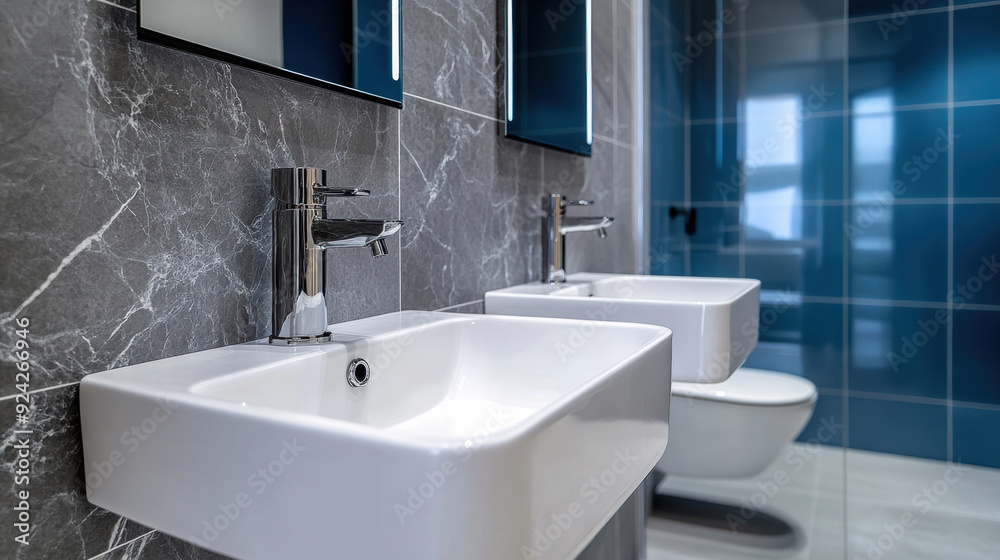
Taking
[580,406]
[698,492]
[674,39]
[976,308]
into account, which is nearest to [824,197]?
Result: [976,308]

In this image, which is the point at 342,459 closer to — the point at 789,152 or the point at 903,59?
the point at 789,152

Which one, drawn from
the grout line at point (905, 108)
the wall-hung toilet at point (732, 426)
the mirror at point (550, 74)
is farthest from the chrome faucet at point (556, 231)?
the grout line at point (905, 108)

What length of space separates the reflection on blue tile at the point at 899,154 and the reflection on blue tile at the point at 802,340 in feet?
1.21

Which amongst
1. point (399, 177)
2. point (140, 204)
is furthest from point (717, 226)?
point (140, 204)

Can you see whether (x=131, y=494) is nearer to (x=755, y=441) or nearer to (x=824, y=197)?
(x=755, y=441)

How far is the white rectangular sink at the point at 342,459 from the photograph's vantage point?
46 centimetres

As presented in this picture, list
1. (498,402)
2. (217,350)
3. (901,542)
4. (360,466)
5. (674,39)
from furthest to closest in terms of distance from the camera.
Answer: (674,39) < (901,542) < (498,402) < (217,350) < (360,466)

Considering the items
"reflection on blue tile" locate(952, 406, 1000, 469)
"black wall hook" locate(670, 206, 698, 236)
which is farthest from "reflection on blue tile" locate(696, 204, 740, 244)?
"reflection on blue tile" locate(952, 406, 1000, 469)

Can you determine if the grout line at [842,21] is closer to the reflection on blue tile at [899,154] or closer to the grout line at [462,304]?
the reflection on blue tile at [899,154]

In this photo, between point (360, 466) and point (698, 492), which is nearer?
point (360, 466)

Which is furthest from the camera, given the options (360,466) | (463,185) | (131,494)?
(463,185)

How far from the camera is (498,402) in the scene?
0.98m

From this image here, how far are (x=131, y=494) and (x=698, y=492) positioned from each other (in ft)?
5.89

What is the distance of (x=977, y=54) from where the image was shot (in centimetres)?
190
